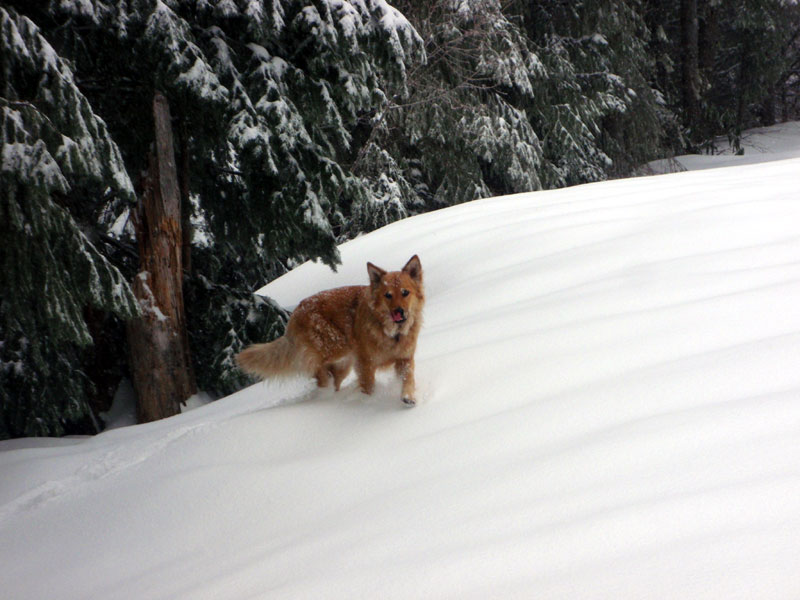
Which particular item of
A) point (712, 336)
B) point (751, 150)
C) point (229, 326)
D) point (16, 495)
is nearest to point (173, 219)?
point (229, 326)

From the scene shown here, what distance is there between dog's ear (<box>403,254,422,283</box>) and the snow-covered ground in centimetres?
68

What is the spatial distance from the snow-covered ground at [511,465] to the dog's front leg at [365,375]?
0.10 metres

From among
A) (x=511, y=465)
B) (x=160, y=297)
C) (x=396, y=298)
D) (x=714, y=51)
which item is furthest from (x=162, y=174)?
(x=714, y=51)

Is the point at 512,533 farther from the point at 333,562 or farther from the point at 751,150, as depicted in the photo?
the point at 751,150

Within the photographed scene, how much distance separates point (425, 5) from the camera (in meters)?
11.0

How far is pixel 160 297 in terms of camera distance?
7.00 m

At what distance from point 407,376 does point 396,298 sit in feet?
1.73

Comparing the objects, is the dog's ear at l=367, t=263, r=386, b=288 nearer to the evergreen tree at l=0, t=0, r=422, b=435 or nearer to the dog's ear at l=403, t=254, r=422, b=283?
the dog's ear at l=403, t=254, r=422, b=283

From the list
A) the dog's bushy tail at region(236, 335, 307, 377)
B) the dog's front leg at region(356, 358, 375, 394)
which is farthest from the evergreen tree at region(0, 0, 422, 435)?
the dog's front leg at region(356, 358, 375, 394)

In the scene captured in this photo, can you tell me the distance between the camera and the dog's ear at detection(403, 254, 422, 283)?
4.53 metres

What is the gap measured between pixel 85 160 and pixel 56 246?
0.68m

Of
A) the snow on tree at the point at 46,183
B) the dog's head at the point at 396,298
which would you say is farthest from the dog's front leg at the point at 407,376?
the snow on tree at the point at 46,183

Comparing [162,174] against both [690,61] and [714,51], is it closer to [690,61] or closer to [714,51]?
[690,61]

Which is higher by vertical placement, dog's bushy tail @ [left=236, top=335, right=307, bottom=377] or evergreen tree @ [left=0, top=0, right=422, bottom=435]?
evergreen tree @ [left=0, top=0, right=422, bottom=435]
